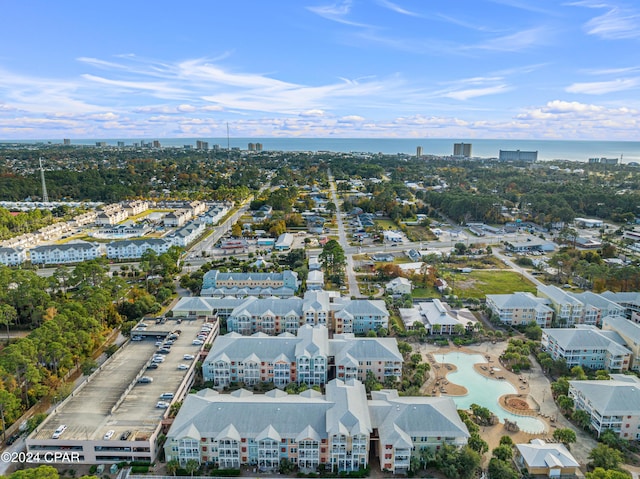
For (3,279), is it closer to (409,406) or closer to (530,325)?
(409,406)

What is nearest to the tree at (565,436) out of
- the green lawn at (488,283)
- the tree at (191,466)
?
the tree at (191,466)

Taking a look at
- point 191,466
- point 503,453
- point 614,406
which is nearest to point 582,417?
point 614,406

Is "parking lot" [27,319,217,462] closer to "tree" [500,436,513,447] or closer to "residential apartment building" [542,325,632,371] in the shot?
"tree" [500,436,513,447]

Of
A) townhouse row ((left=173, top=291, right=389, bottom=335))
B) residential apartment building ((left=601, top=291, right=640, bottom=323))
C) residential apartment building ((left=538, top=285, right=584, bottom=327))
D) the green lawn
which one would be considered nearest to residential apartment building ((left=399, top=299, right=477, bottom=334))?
townhouse row ((left=173, top=291, right=389, bottom=335))

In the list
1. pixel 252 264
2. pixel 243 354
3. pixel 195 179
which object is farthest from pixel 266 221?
pixel 195 179

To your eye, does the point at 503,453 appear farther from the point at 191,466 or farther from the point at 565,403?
the point at 191,466
